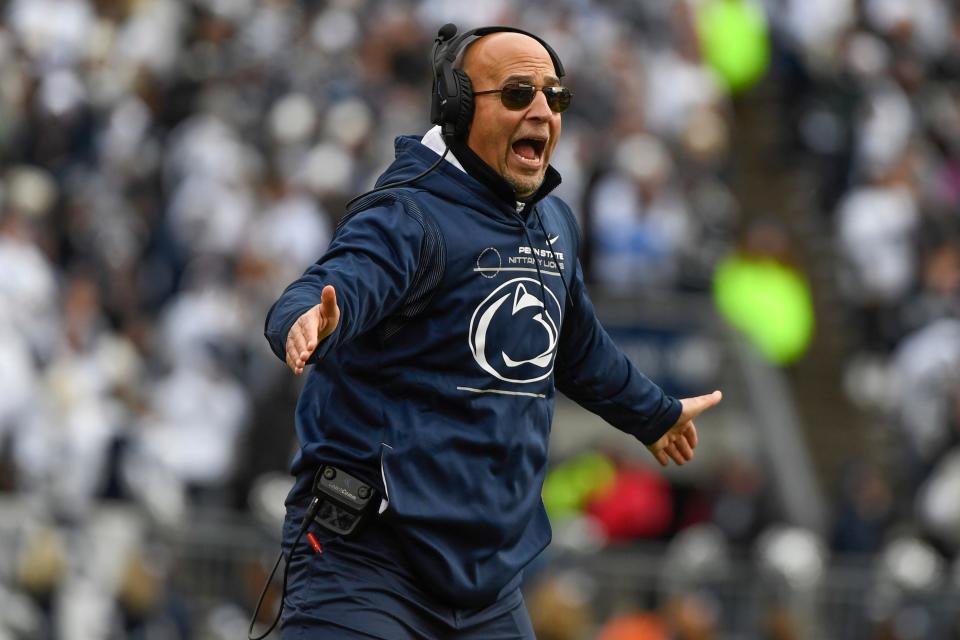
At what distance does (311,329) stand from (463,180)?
2.85ft

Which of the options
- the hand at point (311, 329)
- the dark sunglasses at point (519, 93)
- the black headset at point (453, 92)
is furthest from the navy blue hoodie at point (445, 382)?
the hand at point (311, 329)

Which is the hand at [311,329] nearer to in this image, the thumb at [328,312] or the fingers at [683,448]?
the thumb at [328,312]

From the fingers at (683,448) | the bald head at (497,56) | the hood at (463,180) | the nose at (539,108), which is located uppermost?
the bald head at (497,56)

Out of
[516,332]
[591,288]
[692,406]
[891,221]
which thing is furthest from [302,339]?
[891,221]

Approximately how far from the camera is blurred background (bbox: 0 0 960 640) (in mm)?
11836

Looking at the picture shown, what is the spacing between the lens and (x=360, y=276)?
4633 mm

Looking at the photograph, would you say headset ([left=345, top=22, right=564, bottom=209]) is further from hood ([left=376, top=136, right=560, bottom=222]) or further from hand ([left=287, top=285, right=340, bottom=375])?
hand ([left=287, top=285, right=340, bottom=375])

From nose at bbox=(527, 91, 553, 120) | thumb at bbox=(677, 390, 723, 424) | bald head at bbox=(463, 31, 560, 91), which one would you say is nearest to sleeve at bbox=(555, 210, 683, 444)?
thumb at bbox=(677, 390, 723, 424)

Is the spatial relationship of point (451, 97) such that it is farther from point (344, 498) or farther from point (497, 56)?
point (344, 498)

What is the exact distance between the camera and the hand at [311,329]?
14.2 ft

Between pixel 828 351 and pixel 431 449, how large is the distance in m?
12.5

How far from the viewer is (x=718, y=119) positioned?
58.7 ft

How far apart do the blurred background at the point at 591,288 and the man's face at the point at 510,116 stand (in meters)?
5.71

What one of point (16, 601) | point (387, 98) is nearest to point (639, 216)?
point (387, 98)
